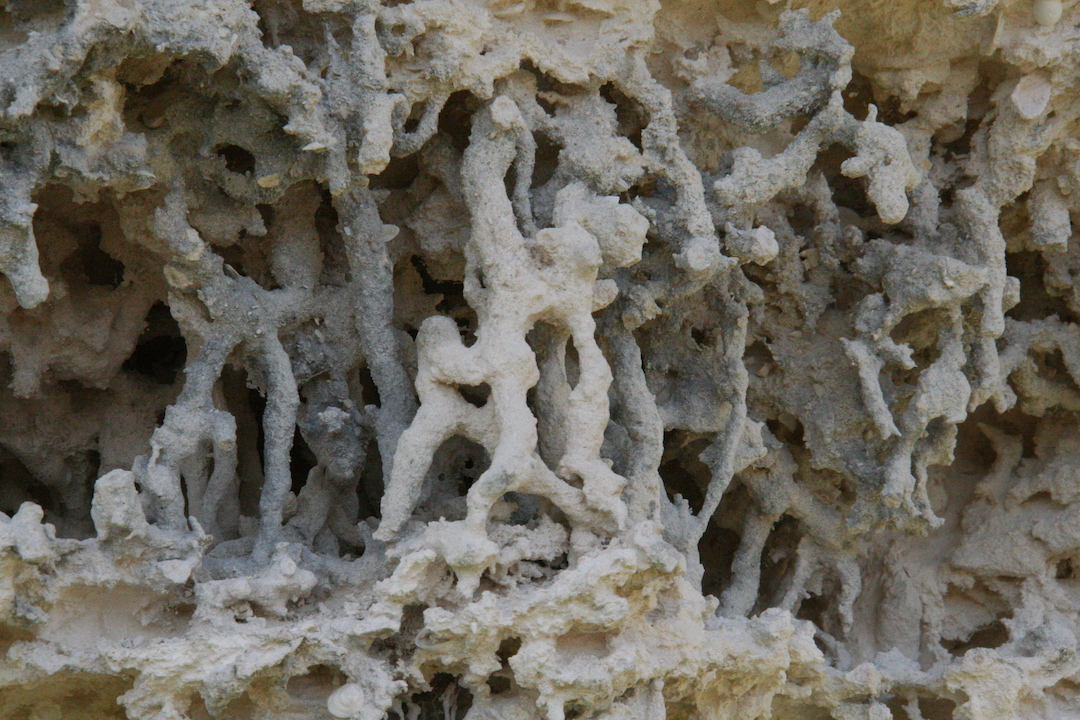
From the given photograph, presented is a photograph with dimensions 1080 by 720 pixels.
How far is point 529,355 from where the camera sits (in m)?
2.05

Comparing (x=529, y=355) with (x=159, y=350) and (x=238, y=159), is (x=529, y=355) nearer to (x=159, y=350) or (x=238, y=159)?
(x=238, y=159)

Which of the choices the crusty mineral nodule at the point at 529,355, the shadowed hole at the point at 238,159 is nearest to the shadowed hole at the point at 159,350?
the crusty mineral nodule at the point at 529,355

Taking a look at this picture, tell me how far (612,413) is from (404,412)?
0.46 meters

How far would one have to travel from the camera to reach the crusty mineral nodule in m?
1.95

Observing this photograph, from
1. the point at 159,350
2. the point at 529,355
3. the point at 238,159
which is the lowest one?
the point at 159,350

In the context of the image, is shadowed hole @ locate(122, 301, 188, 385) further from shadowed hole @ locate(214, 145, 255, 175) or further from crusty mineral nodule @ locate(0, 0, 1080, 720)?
shadowed hole @ locate(214, 145, 255, 175)

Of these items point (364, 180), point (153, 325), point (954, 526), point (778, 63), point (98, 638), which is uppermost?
point (778, 63)

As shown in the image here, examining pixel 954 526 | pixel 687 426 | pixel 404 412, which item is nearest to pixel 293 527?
pixel 404 412

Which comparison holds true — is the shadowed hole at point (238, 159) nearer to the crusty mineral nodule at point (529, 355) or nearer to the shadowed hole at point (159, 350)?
the crusty mineral nodule at point (529, 355)

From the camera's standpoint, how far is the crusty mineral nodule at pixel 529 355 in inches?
76.7

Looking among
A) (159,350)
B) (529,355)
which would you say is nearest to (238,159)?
(159,350)

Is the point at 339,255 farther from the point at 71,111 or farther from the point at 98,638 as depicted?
the point at 98,638

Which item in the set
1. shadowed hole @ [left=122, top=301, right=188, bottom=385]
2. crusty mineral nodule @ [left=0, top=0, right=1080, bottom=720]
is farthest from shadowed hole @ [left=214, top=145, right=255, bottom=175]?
shadowed hole @ [left=122, top=301, right=188, bottom=385]

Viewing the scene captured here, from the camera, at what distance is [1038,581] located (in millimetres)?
2910
